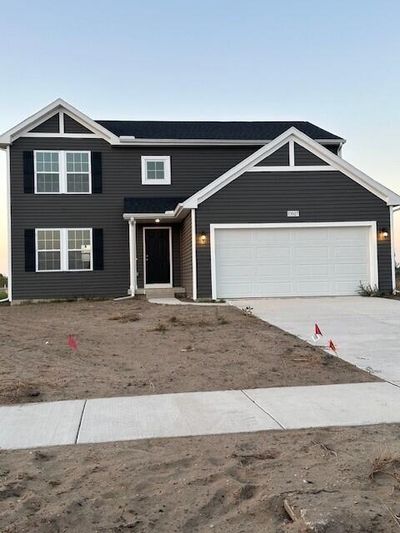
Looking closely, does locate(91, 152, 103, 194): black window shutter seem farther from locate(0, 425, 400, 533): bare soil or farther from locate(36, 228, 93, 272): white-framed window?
locate(0, 425, 400, 533): bare soil

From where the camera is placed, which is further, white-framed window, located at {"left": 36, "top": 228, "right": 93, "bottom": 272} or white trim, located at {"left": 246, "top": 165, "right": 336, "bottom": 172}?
white-framed window, located at {"left": 36, "top": 228, "right": 93, "bottom": 272}

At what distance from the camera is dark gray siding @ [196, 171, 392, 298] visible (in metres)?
15.9

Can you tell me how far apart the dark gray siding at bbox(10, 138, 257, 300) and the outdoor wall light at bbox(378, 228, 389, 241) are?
5.97 m

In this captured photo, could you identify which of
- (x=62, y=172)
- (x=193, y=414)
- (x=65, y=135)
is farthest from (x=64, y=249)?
(x=193, y=414)

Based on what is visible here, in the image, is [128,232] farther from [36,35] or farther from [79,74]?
[36,35]

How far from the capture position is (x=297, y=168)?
1634 cm

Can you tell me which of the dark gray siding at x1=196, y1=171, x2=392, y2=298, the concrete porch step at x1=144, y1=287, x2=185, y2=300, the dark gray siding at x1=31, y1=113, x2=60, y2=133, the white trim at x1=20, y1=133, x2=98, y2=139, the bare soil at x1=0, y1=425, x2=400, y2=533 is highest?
the dark gray siding at x1=31, y1=113, x2=60, y2=133

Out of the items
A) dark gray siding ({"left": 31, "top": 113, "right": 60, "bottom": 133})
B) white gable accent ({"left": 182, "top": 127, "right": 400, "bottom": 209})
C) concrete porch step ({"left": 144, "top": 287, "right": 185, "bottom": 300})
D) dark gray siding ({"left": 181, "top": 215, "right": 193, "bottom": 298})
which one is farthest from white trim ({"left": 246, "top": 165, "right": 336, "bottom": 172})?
dark gray siding ({"left": 31, "top": 113, "right": 60, "bottom": 133})

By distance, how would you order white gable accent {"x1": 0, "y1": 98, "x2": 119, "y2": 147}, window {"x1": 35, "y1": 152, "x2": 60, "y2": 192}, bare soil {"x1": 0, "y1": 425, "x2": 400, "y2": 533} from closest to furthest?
1. bare soil {"x1": 0, "y1": 425, "x2": 400, "y2": 533}
2. white gable accent {"x1": 0, "y1": 98, "x2": 119, "y2": 147}
3. window {"x1": 35, "y1": 152, "x2": 60, "y2": 192}

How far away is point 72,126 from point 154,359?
1322 cm

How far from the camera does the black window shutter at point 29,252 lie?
59.0 ft

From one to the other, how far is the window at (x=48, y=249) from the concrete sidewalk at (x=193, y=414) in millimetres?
13357

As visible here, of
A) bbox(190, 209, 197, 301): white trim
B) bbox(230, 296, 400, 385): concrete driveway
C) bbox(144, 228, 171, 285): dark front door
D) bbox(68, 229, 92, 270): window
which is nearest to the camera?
bbox(230, 296, 400, 385): concrete driveway

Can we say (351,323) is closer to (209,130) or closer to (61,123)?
(209,130)
